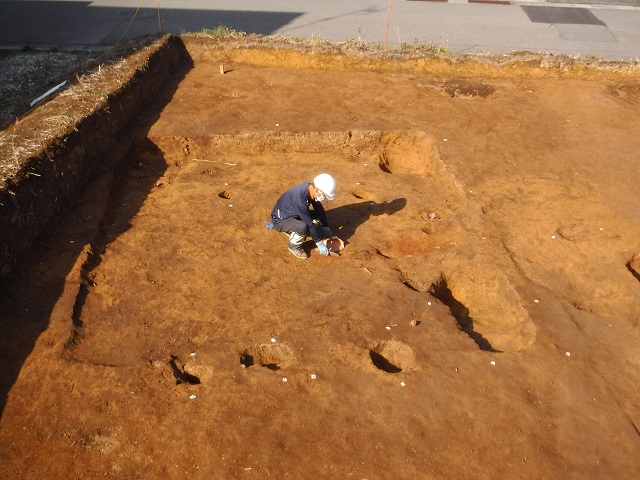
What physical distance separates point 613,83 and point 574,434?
10.0 metres

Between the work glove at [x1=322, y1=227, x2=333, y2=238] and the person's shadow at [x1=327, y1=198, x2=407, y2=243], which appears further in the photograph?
the person's shadow at [x1=327, y1=198, x2=407, y2=243]

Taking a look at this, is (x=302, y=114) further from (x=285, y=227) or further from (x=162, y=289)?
(x=162, y=289)

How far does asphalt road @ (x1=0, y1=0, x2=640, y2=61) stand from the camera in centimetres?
1508

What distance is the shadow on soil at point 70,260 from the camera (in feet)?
19.8

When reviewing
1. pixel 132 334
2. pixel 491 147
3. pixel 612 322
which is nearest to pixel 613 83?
pixel 491 147

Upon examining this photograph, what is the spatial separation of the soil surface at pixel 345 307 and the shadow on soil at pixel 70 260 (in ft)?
0.11

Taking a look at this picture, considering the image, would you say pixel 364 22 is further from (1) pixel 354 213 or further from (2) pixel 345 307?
(2) pixel 345 307

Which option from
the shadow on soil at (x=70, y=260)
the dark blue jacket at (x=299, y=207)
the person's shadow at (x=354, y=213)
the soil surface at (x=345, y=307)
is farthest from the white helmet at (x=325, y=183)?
the shadow on soil at (x=70, y=260)

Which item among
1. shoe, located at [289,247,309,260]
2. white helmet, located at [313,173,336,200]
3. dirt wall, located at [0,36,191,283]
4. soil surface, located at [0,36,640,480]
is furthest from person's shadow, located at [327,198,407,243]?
dirt wall, located at [0,36,191,283]

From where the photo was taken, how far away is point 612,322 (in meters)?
6.63

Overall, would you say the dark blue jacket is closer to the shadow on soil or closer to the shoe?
the shoe

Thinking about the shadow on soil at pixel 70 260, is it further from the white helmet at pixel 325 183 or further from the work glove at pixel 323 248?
the white helmet at pixel 325 183

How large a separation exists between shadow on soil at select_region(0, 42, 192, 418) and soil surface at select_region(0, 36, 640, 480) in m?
0.03

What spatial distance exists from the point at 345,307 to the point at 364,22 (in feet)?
40.3
